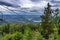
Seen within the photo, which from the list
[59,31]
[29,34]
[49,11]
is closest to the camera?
[29,34]

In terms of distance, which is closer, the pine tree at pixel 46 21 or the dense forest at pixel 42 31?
the dense forest at pixel 42 31

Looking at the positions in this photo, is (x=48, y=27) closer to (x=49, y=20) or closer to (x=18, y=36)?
(x=49, y=20)

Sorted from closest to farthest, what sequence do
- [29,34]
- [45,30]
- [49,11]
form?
[29,34], [45,30], [49,11]

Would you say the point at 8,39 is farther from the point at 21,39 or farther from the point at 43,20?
the point at 43,20

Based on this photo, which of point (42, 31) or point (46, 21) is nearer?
point (42, 31)

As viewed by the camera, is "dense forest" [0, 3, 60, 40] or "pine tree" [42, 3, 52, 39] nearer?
"dense forest" [0, 3, 60, 40]

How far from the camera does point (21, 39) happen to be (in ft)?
94.9

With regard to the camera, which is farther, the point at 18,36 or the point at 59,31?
the point at 59,31

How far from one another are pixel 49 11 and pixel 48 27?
725cm

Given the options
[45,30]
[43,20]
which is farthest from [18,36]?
[43,20]

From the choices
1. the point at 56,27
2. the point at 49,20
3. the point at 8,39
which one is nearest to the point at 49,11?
the point at 49,20

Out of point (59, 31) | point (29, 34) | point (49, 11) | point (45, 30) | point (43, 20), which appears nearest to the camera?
point (29, 34)

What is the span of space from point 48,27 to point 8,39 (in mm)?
12103

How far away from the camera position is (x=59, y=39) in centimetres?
2758
